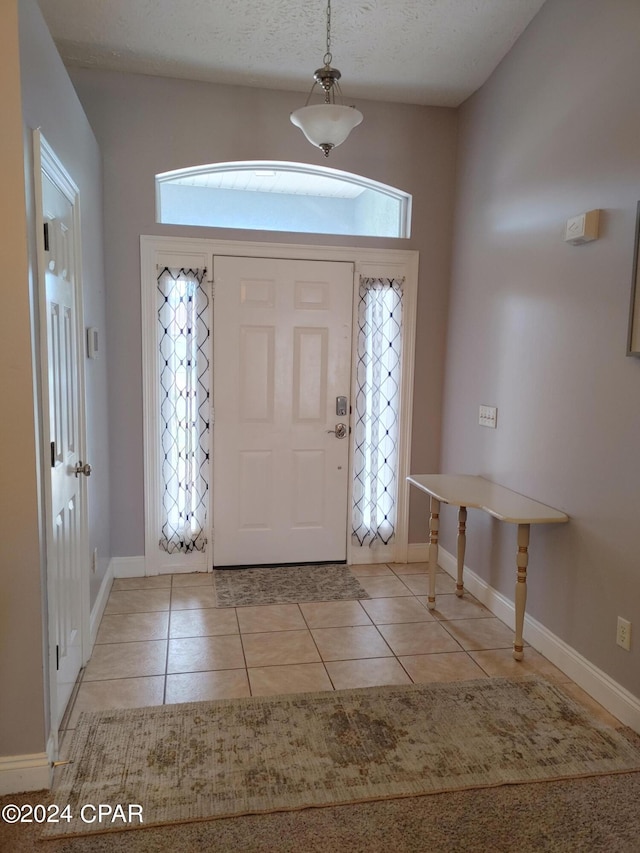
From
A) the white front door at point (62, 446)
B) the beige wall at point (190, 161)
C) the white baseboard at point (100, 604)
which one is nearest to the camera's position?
the white front door at point (62, 446)

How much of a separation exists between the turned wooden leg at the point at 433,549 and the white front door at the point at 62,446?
5.87ft

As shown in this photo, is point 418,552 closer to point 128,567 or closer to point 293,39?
point 128,567

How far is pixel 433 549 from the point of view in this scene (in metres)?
3.47

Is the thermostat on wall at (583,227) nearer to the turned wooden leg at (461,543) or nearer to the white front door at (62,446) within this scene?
the turned wooden leg at (461,543)

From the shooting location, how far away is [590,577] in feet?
8.84

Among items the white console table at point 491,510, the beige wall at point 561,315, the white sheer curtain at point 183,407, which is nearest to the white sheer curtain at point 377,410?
the beige wall at point 561,315

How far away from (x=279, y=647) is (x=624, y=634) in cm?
154

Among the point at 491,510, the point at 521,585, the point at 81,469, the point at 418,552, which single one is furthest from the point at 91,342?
the point at 418,552

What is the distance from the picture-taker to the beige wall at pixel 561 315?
8.18ft

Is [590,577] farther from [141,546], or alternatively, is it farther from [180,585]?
[141,546]

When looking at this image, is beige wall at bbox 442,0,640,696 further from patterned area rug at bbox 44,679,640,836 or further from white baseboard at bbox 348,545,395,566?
white baseboard at bbox 348,545,395,566

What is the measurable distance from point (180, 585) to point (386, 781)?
2.05m

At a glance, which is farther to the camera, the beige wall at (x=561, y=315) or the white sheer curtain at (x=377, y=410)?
the white sheer curtain at (x=377, y=410)

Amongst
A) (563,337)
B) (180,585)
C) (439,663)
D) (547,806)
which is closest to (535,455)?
(563,337)
